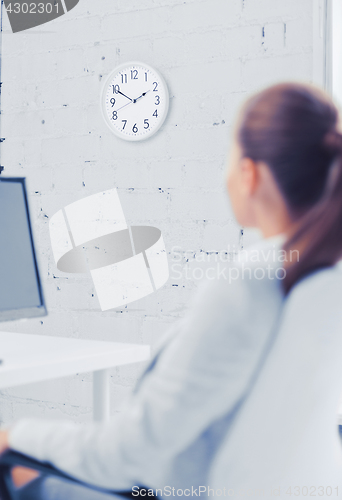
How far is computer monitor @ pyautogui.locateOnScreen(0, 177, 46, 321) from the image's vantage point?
1.23m

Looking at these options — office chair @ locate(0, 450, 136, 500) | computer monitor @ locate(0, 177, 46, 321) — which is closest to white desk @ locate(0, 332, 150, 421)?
computer monitor @ locate(0, 177, 46, 321)

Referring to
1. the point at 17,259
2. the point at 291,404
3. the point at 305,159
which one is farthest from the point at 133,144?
the point at 291,404

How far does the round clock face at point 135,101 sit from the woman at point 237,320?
1.34 metres

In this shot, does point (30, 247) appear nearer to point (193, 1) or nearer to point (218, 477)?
point (218, 477)

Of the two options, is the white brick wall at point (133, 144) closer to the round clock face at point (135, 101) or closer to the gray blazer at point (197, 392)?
the round clock face at point (135, 101)

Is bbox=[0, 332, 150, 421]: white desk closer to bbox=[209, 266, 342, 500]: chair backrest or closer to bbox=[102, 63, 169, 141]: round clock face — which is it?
bbox=[209, 266, 342, 500]: chair backrest

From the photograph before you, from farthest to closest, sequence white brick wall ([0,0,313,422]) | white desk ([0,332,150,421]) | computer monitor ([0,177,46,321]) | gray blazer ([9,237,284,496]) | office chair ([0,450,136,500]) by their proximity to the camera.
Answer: white brick wall ([0,0,313,422]) < computer monitor ([0,177,46,321]) < white desk ([0,332,150,421]) < office chair ([0,450,136,500]) < gray blazer ([9,237,284,496])

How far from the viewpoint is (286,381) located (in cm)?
68

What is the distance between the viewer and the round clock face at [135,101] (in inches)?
80.7

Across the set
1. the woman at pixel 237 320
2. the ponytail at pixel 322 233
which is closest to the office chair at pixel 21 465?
the woman at pixel 237 320

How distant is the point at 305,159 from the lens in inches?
27.6

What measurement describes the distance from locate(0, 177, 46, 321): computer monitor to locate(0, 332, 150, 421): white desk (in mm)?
105

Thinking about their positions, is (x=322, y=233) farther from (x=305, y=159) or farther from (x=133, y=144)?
(x=133, y=144)

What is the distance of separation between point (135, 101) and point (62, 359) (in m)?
1.24
